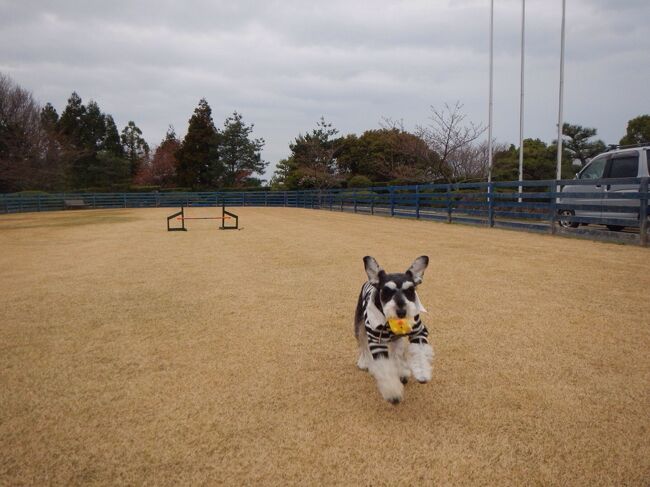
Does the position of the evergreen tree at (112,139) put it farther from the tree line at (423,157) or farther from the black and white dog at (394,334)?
the black and white dog at (394,334)

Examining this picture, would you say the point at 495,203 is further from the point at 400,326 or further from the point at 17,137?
the point at 17,137

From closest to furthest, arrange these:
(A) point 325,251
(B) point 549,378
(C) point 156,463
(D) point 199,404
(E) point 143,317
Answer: (C) point 156,463 → (D) point 199,404 → (B) point 549,378 → (E) point 143,317 → (A) point 325,251

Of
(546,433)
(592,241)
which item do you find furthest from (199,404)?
(592,241)

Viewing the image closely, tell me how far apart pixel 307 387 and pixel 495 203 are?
529 inches

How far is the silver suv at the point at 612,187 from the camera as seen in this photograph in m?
10.6

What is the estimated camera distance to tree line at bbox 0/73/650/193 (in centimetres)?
3183

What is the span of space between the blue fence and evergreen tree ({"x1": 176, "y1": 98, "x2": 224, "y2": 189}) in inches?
424

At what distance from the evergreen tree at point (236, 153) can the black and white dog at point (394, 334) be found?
5355 centimetres

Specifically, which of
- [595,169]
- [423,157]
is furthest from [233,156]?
[595,169]

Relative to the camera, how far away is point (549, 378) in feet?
10.0

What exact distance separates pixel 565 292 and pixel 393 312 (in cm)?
399

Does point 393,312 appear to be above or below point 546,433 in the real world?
above

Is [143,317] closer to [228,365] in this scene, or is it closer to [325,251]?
[228,365]

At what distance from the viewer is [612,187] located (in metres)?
11.1
